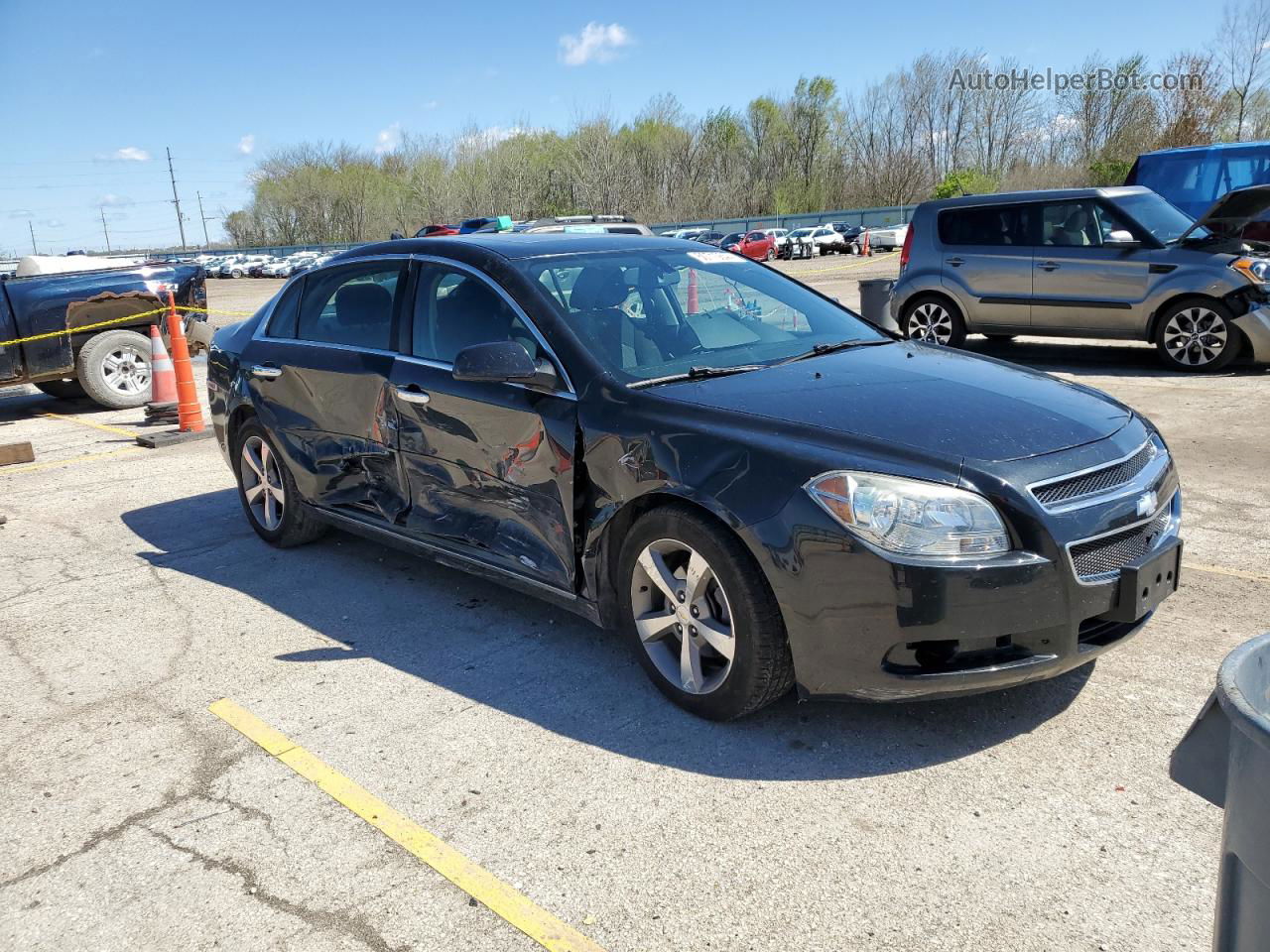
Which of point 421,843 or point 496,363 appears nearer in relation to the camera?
point 421,843

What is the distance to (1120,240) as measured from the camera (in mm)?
10062

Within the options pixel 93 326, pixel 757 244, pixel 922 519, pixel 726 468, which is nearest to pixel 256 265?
pixel 757 244

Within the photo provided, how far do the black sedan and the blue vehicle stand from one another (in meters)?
13.0

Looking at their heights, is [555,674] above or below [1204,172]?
below

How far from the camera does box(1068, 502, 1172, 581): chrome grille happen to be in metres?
3.09

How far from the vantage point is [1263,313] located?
374 inches

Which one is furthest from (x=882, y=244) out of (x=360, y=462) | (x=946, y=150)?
(x=360, y=462)

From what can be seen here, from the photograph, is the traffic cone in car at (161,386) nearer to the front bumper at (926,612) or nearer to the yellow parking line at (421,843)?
the yellow parking line at (421,843)

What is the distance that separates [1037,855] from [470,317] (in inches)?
116

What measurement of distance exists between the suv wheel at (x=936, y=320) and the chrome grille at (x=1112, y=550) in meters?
8.21

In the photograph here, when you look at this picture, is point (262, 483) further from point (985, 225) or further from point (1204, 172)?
point (1204, 172)

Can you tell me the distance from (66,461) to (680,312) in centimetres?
676

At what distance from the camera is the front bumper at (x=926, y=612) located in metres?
3.00

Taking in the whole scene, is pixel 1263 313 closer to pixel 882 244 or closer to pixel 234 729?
pixel 234 729
